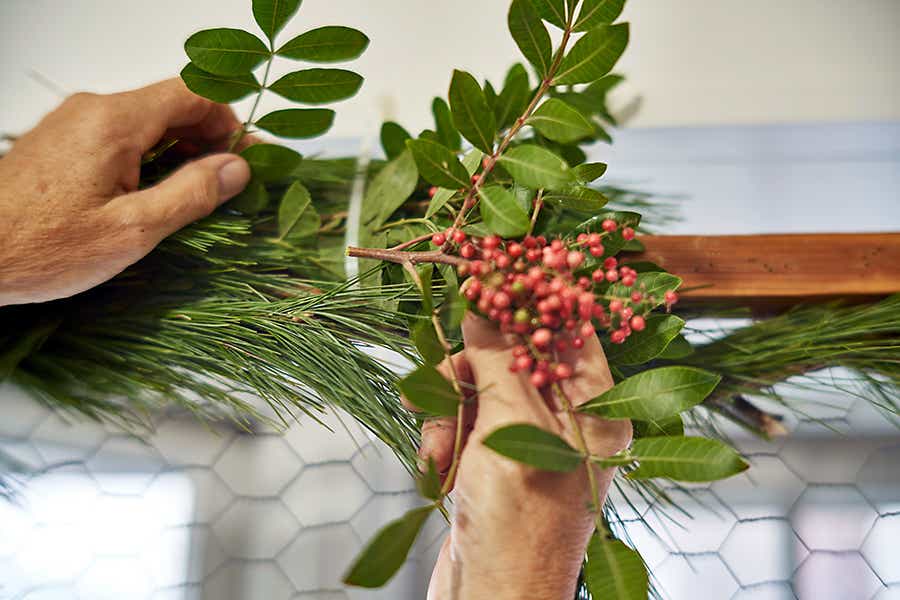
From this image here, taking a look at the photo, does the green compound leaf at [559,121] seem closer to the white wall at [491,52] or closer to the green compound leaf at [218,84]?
the green compound leaf at [218,84]

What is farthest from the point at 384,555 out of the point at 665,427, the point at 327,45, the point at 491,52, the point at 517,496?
the point at 491,52

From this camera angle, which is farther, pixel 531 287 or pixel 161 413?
pixel 161 413

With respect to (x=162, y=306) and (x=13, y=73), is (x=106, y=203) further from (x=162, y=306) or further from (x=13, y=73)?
(x=13, y=73)

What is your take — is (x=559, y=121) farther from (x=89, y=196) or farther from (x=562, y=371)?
(x=89, y=196)

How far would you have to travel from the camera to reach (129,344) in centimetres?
42

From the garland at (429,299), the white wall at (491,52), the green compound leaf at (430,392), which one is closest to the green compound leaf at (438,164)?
the garland at (429,299)

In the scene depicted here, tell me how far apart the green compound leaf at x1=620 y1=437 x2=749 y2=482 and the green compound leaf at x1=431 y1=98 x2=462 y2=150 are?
0.81ft

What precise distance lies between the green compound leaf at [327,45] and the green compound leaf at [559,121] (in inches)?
4.5

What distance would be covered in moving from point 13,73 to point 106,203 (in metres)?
0.40

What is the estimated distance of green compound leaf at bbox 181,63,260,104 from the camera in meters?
0.37

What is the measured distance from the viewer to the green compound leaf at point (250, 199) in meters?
0.44

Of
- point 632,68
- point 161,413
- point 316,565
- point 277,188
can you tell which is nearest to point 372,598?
point 316,565

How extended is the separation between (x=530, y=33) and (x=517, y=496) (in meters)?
0.22

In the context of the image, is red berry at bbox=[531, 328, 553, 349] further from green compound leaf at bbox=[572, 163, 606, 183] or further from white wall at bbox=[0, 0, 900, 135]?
white wall at bbox=[0, 0, 900, 135]
